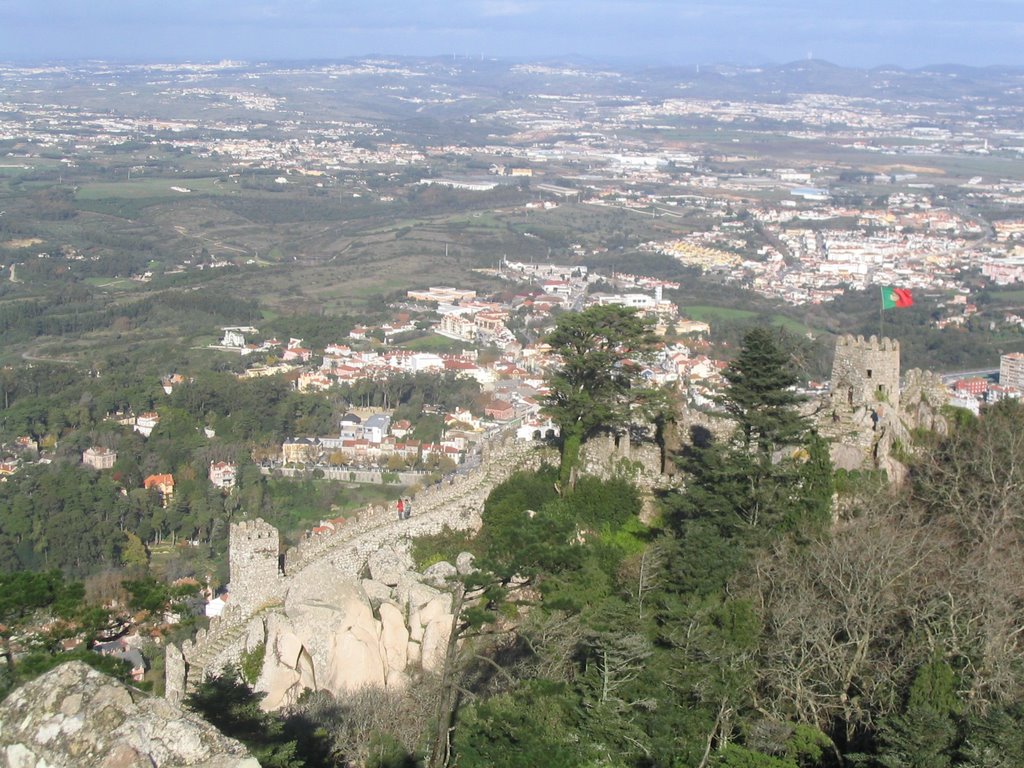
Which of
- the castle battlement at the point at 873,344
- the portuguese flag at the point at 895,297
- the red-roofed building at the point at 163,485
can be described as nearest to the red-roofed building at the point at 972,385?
the portuguese flag at the point at 895,297

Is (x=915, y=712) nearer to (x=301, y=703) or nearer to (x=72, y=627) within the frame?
(x=301, y=703)

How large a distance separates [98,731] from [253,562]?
370 inches

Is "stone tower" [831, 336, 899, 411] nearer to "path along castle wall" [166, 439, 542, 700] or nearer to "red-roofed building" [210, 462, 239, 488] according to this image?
"path along castle wall" [166, 439, 542, 700]

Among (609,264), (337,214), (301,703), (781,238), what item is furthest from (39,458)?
(781,238)

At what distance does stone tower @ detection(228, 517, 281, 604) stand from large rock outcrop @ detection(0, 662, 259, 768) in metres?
9.23

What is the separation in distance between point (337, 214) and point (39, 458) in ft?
171

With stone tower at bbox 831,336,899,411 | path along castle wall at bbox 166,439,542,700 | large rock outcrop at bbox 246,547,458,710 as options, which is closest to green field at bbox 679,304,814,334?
path along castle wall at bbox 166,439,542,700

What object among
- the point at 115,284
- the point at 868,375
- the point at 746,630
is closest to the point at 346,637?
the point at 746,630

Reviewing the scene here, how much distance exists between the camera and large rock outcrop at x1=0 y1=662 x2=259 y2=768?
3.41 meters

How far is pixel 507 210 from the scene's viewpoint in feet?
292

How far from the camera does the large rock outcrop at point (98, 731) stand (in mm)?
3408

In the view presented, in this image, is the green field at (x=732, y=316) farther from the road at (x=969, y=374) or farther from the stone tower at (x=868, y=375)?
the stone tower at (x=868, y=375)

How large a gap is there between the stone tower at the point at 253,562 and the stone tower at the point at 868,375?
20.2 ft

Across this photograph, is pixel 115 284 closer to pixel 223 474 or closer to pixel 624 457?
pixel 223 474
